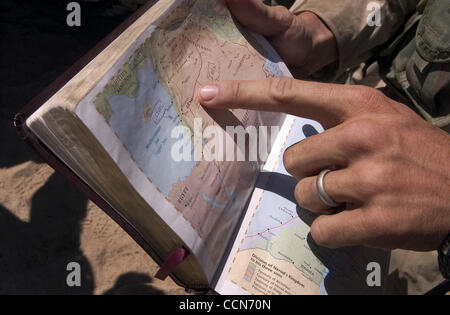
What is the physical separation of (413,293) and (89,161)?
1.09 m

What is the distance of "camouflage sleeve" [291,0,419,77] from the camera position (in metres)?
1.12

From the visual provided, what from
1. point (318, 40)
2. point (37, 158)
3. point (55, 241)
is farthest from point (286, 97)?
point (37, 158)

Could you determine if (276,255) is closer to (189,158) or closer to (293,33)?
(189,158)

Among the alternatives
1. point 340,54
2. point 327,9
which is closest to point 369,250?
point 340,54

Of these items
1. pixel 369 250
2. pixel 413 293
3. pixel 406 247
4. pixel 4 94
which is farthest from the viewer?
pixel 4 94

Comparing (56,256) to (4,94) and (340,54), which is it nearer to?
(4,94)

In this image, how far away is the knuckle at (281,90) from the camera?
77cm

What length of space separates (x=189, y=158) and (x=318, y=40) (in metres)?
0.71

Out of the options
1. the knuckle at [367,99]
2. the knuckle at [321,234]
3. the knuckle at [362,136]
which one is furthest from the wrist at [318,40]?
the knuckle at [321,234]

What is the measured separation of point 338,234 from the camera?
728 mm

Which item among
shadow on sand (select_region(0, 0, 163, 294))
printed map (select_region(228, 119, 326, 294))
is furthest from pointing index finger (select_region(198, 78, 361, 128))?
shadow on sand (select_region(0, 0, 163, 294))

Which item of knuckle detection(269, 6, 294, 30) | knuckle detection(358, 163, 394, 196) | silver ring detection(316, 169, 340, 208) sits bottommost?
silver ring detection(316, 169, 340, 208)

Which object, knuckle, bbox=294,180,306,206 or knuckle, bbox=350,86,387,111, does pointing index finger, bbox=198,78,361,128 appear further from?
knuckle, bbox=294,180,306,206

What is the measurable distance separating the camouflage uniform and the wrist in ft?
0.08
